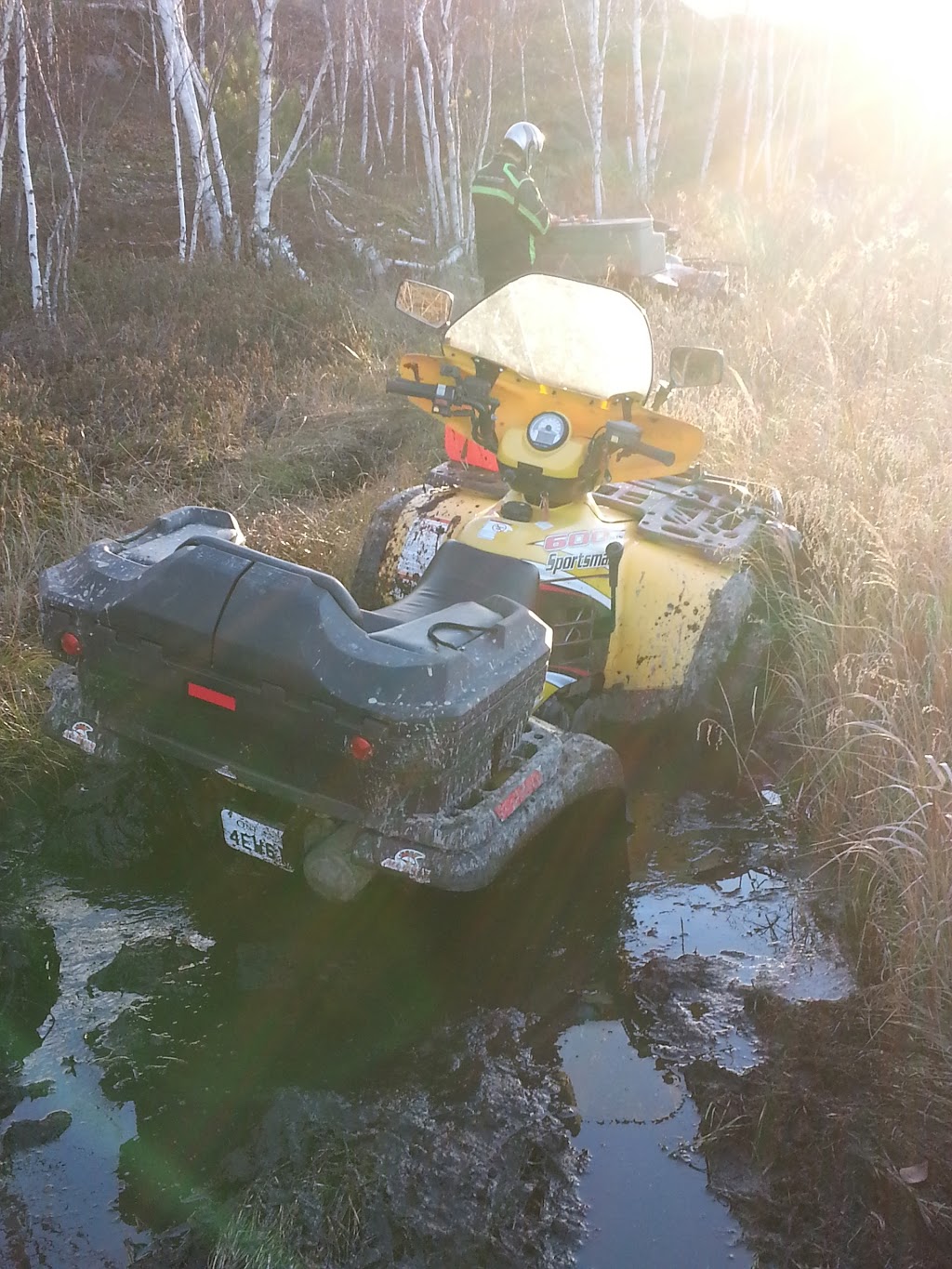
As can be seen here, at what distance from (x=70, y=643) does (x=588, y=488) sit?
2.04m

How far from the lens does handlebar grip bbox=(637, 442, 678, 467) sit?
3.72 m

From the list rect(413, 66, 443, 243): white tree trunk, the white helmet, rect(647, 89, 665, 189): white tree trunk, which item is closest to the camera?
the white helmet

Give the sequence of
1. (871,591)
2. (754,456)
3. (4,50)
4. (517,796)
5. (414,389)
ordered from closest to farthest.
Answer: (517,796), (414,389), (871,591), (754,456), (4,50)

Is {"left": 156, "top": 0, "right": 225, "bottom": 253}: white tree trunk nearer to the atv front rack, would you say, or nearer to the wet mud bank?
the atv front rack

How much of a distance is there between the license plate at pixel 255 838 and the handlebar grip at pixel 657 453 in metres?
1.83

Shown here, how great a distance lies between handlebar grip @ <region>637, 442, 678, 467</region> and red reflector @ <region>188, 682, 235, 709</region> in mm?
1828

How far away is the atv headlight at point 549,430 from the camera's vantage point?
3.88 meters

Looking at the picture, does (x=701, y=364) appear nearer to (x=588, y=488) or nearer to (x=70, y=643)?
(x=588, y=488)

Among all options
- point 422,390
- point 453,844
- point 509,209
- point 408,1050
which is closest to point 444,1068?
point 408,1050

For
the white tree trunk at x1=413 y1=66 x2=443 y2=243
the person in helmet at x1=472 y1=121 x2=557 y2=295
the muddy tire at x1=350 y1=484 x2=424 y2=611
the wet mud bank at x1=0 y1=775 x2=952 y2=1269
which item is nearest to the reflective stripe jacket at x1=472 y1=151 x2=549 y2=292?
the person in helmet at x1=472 y1=121 x2=557 y2=295

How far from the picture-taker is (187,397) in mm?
7133

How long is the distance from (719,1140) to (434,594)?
69.9 inches

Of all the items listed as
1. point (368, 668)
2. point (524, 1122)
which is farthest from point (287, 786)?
point (524, 1122)

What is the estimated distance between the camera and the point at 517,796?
2.85 metres
